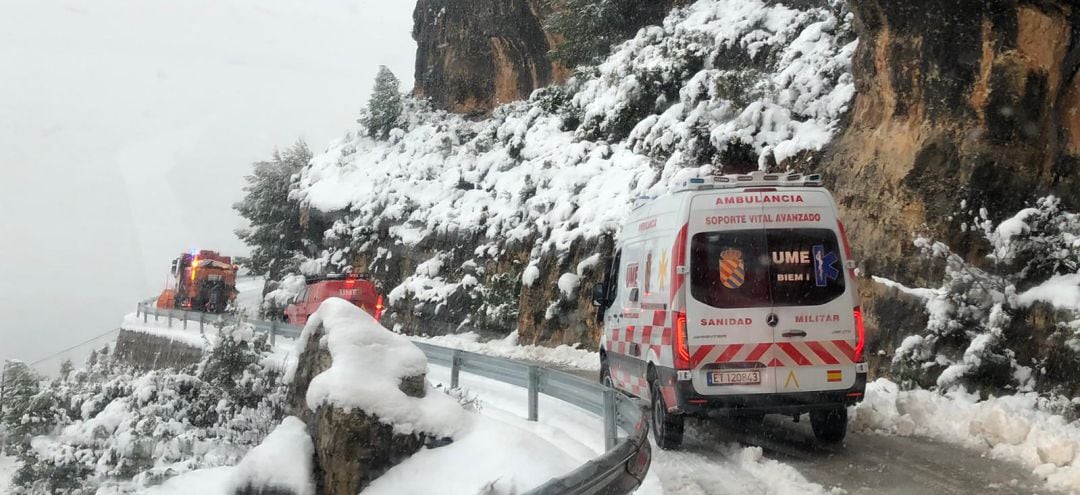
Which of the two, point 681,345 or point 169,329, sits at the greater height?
point 681,345

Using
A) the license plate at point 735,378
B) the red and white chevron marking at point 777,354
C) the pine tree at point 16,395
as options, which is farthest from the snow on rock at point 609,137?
the pine tree at point 16,395

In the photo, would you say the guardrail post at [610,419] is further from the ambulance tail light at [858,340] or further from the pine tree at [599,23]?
the pine tree at [599,23]

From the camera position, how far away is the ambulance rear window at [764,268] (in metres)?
7.95

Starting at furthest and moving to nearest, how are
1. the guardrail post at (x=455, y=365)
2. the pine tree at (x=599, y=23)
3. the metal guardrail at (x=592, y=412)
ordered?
1. the pine tree at (x=599, y=23)
2. the guardrail post at (x=455, y=365)
3. the metal guardrail at (x=592, y=412)

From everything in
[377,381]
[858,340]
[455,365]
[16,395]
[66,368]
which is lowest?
[66,368]

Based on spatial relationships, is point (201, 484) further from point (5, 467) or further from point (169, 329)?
point (169, 329)

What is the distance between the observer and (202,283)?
3812 cm

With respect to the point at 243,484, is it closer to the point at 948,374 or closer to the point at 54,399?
the point at 948,374

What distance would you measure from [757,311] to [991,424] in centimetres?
245

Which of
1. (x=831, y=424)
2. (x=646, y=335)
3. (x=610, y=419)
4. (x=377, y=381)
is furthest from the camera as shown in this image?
(x=646, y=335)

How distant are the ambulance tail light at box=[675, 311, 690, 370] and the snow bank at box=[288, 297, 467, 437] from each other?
214 cm

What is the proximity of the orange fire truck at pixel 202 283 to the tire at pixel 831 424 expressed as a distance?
33.2m

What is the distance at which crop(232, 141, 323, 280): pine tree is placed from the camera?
3922 cm

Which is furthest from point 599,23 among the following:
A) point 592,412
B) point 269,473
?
point 269,473
